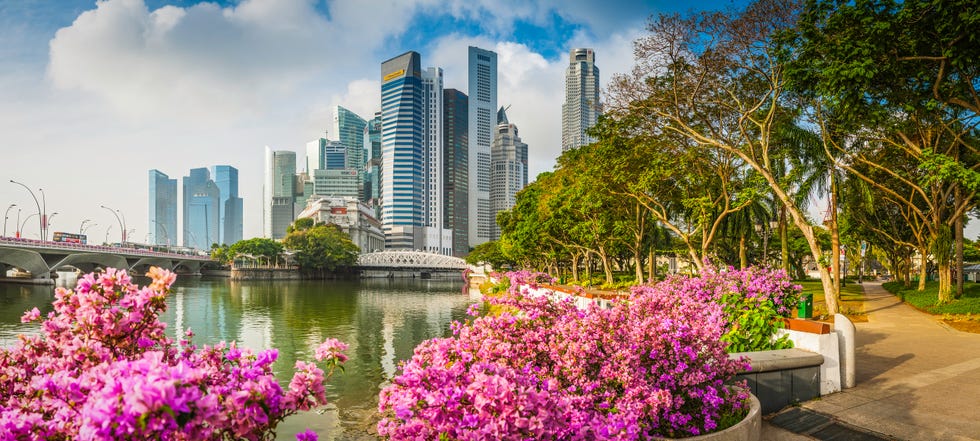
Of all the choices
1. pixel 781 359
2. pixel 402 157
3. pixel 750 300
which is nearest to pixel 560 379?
pixel 781 359

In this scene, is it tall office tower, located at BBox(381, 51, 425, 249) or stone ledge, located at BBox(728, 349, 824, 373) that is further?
tall office tower, located at BBox(381, 51, 425, 249)

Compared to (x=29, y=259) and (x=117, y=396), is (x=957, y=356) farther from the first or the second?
(x=29, y=259)

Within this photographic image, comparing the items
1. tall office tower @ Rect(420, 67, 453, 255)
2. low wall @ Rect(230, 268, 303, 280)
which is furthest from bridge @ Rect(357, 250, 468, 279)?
tall office tower @ Rect(420, 67, 453, 255)

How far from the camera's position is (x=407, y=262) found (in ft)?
412

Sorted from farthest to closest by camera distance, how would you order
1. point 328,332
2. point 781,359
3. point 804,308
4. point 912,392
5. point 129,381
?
1. point 328,332
2. point 804,308
3. point 912,392
4. point 781,359
5. point 129,381

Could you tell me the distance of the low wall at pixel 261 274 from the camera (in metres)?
98.5

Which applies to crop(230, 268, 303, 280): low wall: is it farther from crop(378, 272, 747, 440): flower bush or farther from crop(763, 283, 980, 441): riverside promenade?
crop(378, 272, 747, 440): flower bush

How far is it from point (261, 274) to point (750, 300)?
102 metres

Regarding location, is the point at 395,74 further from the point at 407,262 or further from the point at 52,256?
the point at 52,256

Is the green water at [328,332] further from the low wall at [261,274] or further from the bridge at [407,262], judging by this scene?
the bridge at [407,262]

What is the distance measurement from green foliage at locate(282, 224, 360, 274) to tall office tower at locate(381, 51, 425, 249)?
69.5 metres

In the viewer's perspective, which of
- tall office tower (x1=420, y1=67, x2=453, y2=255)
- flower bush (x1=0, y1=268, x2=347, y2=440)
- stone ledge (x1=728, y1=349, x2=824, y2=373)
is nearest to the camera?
flower bush (x1=0, y1=268, x2=347, y2=440)

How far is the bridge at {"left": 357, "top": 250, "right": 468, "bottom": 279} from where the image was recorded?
115188 millimetres

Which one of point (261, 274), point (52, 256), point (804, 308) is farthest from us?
point (261, 274)
